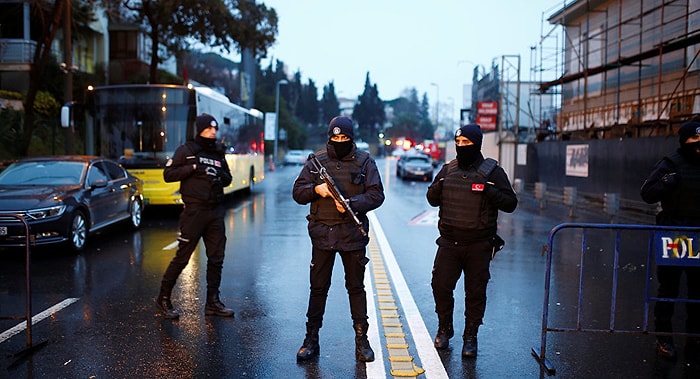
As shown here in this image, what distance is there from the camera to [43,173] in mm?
10844

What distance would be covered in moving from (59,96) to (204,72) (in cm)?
3488

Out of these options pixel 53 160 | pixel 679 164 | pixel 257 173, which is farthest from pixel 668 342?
pixel 257 173

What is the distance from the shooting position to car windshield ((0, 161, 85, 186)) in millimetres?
10570

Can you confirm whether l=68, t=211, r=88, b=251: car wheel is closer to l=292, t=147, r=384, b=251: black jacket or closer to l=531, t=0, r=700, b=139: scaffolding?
l=292, t=147, r=384, b=251: black jacket

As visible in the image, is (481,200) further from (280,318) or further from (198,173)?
(198,173)

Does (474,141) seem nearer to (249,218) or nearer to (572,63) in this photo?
(249,218)

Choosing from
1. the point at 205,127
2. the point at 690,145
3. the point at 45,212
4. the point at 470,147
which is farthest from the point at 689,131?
the point at 45,212

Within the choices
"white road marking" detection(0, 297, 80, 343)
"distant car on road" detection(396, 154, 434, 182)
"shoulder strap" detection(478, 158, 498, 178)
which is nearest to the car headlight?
"white road marking" detection(0, 297, 80, 343)

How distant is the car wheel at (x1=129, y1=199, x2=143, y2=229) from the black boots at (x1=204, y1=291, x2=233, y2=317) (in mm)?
6882

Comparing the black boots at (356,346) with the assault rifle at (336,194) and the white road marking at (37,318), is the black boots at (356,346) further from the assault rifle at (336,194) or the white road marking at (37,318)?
the white road marking at (37,318)

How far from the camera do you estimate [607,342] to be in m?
5.74

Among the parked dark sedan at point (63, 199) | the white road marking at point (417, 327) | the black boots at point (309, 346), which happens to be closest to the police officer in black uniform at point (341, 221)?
the black boots at point (309, 346)

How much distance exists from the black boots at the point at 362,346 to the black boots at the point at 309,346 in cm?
34

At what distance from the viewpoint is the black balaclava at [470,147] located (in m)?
5.17
